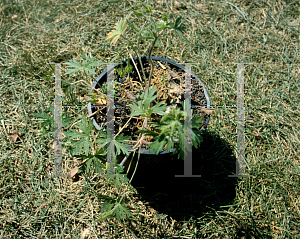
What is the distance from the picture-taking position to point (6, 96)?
252 cm

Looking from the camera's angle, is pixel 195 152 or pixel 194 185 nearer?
pixel 194 185

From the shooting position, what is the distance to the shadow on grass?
6.77 feet

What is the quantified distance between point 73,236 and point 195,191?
105cm

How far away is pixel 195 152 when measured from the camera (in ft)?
7.45

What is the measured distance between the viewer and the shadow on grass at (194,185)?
6.77 ft

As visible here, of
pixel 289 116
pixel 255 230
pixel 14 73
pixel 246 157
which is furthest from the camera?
pixel 14 73

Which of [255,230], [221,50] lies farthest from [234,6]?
[255,230]

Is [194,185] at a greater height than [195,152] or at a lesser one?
lesser

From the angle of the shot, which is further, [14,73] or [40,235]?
[14,73]

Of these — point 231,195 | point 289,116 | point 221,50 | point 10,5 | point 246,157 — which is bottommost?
point 231,195

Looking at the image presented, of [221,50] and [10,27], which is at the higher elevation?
[10,27]

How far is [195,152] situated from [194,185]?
29 cm

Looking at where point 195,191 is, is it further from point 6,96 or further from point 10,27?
point 10,27

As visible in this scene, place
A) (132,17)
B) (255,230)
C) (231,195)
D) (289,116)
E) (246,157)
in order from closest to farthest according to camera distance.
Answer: (255,230)
(231,195)
(246,157)
(289,116)
(132,17)
